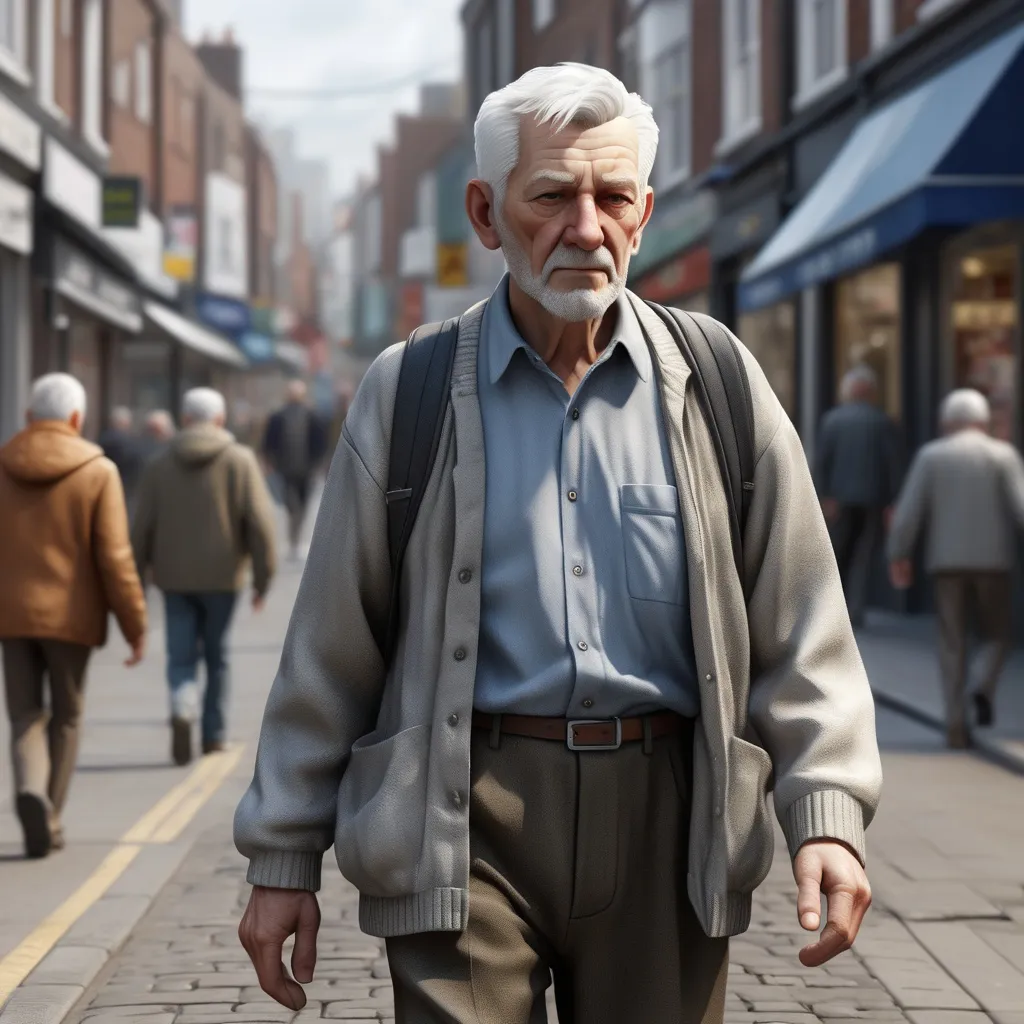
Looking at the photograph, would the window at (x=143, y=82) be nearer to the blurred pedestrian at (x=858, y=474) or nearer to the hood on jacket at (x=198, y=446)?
the blurred pedestrian at (x=858, y=474)

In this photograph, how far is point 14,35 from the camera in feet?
67.4

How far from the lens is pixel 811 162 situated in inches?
776

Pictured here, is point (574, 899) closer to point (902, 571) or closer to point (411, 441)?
point (411, 441)

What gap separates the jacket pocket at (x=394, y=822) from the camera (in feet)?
8.85

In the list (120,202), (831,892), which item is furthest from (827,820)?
(120,202)

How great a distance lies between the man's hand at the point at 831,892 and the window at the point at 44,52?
2031cm

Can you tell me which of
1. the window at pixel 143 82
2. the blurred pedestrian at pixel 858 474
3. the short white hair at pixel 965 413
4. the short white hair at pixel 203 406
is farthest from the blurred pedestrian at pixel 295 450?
the window at pixel 143 82

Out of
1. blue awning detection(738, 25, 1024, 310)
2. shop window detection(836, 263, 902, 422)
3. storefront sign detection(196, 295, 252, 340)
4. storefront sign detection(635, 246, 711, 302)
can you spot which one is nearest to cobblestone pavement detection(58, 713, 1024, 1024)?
blue awning detection(738, 25, 1024, 310)

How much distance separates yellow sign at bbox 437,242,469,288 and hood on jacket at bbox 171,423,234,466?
24.7m

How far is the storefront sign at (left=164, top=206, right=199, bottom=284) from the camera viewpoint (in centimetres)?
3381

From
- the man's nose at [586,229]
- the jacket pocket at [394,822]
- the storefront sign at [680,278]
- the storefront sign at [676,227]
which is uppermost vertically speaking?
the storefront sign at [676,227]

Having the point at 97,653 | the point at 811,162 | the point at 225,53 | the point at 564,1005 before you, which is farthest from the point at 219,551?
the point at 225,53

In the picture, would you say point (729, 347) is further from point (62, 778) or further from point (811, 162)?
point (811, 162)

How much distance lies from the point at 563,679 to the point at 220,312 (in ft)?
138
